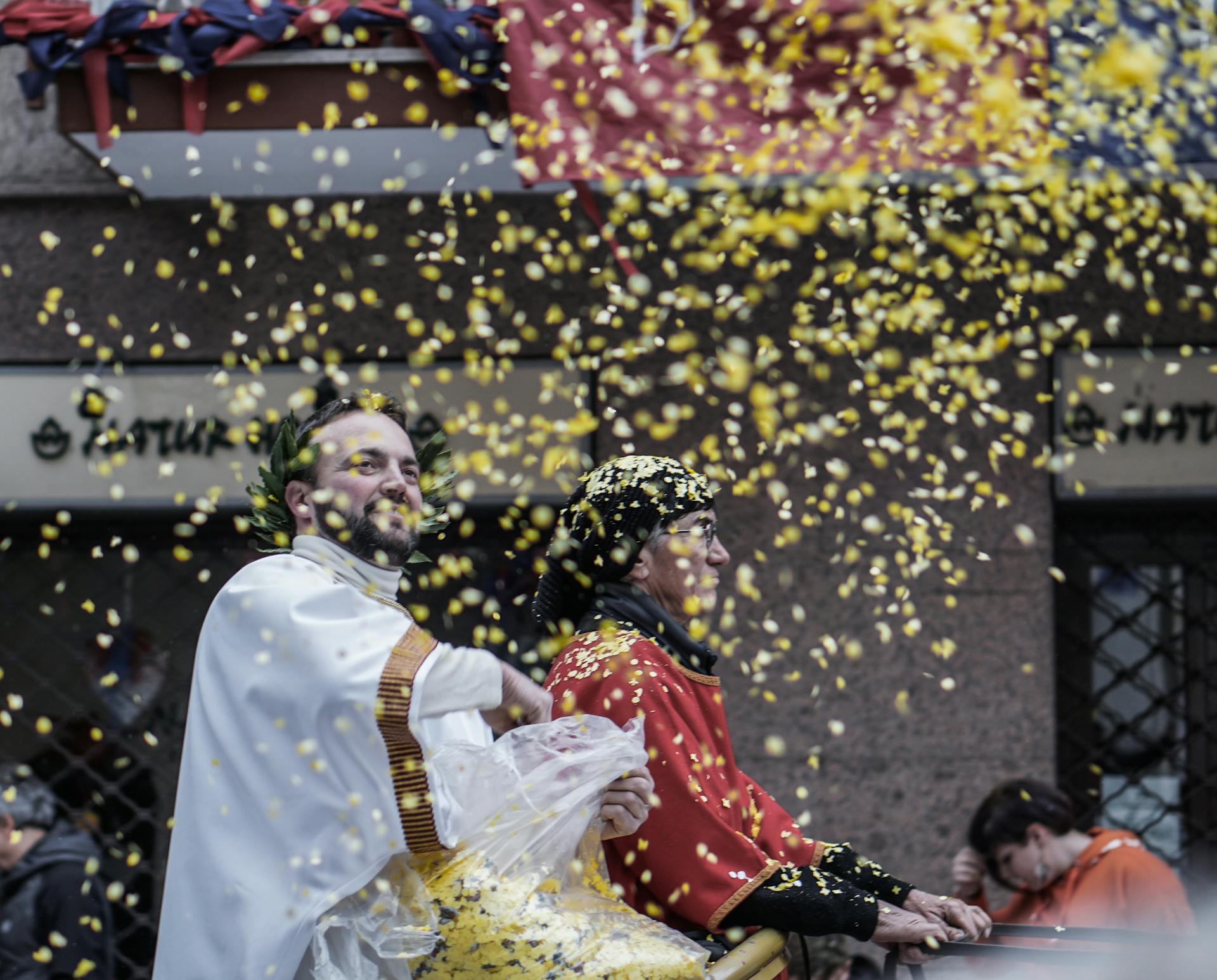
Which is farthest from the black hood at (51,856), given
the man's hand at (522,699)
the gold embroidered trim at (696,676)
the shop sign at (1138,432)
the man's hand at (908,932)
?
the shop sign at (1138,432)

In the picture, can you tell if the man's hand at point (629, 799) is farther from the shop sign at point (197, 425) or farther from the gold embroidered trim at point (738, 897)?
the shop sign at point (197, 425)

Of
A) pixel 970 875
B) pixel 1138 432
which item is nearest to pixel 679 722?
pixel 970 875

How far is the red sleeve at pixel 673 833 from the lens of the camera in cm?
300

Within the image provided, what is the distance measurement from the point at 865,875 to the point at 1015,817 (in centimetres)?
183

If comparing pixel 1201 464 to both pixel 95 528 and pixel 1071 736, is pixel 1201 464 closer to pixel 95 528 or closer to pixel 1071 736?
pixel 1071 736

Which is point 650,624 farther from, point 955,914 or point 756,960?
point 955,914

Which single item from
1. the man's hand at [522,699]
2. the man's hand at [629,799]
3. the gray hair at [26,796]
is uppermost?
the man's hand at [522,699]

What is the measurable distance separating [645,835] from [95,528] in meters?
4.31

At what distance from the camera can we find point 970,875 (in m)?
5.12

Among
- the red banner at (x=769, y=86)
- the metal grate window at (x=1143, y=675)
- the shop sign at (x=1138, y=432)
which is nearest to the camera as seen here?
the red banner at (x=769, y=86)

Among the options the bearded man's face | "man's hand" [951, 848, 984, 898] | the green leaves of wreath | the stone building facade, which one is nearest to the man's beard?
the bearded man's face

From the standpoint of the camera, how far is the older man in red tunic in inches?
→ 119

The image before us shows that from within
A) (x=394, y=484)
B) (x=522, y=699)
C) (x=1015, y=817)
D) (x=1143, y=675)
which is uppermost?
(x=394, y=484)

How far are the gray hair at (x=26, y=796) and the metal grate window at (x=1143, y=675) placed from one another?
4.53 metres
